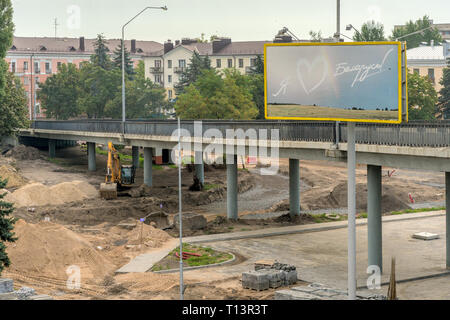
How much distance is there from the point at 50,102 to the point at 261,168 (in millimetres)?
46983

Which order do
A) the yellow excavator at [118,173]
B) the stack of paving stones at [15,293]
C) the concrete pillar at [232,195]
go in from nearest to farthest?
the stack of paving stones at [15,293]
the concrete pillar at [232,195]
the yellow excavator at [118,173]

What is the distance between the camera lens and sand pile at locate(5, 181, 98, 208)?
6097 cm

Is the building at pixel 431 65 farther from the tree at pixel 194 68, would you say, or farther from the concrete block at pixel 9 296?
the concrete block at pixel 9 296

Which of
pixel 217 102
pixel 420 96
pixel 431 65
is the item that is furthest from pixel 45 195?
pixel 431 65

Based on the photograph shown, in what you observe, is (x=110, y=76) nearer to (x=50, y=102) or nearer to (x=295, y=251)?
(x=50, y=102)

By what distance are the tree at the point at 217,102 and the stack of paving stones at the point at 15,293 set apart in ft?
185

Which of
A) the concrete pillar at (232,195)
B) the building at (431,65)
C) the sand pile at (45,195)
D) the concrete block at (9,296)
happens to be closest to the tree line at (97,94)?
the building at (431,65)

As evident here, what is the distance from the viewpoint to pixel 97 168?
9062cm

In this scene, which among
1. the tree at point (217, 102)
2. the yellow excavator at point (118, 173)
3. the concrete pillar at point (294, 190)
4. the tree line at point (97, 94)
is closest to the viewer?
the concrete pillar at point (294, 190)

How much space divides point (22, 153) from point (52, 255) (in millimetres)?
57326

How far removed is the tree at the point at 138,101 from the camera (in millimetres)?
118062

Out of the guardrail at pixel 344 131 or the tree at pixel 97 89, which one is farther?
the tree at pixel 97 89

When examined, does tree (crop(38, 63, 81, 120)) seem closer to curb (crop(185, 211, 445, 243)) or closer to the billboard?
curb (crop(185, 211, 445, 243))
